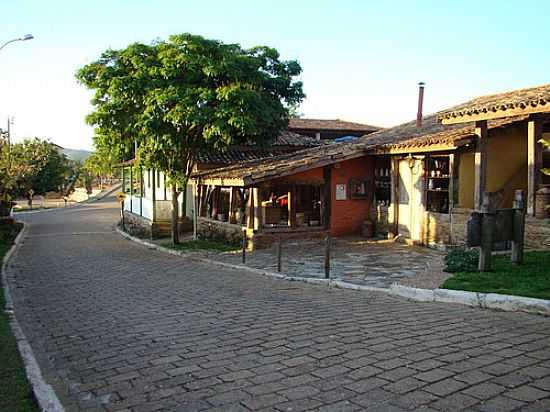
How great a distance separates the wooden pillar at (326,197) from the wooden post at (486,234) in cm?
897

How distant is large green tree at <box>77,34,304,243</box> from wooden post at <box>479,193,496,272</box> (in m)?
8.80

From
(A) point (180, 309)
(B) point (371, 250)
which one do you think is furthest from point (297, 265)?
(A) point (180, 309)

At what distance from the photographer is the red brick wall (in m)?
18.6

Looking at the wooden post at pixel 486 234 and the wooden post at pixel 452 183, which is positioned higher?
the wooden post at pixel 452 183

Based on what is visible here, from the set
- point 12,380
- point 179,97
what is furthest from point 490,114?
point 12,380

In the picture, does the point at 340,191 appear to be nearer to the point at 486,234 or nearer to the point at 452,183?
the point at 452,183

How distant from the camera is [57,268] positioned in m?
15.2

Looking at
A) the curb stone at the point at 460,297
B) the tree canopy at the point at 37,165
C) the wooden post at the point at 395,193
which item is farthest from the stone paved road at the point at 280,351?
the tree canopy at the point at 37,165

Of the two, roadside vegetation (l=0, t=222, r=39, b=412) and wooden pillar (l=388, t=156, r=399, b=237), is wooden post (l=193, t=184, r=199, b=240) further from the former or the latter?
roadside vegetation (l=0, t=222, r=39, b=412)

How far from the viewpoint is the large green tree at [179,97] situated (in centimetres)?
1653

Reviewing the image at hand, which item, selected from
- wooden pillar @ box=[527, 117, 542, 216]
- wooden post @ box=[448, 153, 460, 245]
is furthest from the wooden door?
wooden pillar @ box=[527, 117, 542, 216]

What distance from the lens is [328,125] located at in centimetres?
3488

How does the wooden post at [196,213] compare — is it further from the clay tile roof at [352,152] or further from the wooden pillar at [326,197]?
the wooden pillar at [326,197]

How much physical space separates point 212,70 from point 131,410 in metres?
13.6
